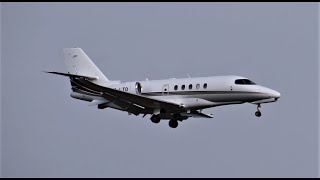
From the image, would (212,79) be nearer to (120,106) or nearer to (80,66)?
(120,106)

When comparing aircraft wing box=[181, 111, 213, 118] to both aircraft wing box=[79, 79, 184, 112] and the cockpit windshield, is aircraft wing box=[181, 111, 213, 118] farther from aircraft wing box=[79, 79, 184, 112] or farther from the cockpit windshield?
the cockpit windshield

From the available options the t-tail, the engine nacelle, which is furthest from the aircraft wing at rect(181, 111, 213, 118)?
the t-tail

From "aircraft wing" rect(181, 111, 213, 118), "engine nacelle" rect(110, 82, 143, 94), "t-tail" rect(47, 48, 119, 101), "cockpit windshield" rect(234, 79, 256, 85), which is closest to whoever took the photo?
"cockpit windshield" rect(234, 79, 256, 85)

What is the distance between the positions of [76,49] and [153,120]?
10291 millimetres

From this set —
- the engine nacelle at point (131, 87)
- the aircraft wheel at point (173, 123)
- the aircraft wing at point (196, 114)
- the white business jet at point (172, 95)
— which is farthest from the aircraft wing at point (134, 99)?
the aircraft wheel at point (173, 123)

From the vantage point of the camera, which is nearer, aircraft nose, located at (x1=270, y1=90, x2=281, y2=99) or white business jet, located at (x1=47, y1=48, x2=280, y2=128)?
aircraft nose, located at (x1=270, y1=90, x2=281, y2=99)

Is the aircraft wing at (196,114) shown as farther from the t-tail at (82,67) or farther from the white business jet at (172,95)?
the t-tail at (82,67)

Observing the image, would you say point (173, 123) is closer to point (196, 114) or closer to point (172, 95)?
point (196, 114)

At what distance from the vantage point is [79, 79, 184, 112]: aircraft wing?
53.3 meters

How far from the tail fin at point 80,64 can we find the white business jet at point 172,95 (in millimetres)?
1381

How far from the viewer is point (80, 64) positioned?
61.6 m

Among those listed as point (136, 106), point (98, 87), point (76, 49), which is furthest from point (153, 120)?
point (76, 49)

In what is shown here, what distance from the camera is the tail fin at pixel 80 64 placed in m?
61.1

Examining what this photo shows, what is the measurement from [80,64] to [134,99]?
9454 millimetres
